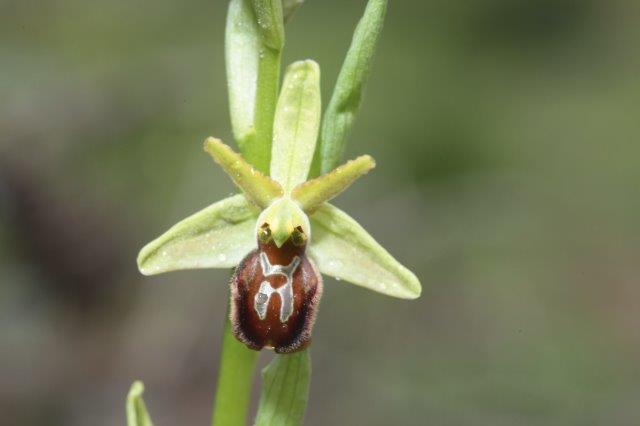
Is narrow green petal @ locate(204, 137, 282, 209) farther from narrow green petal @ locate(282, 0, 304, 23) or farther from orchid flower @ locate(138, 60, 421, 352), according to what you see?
narrow green petal @ locate(282, 0, 304, 23)

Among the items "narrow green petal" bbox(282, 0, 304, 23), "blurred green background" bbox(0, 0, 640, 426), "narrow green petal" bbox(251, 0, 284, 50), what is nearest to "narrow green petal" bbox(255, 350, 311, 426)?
"narrow green petal" bbox(251, 0, 284, 50)

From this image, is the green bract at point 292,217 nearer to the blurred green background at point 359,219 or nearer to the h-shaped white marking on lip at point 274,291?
the h-shaped white marking on lip at point 274,291

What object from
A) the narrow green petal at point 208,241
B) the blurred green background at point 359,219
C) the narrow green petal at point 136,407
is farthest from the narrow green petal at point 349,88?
the blurred green background at point 359,219

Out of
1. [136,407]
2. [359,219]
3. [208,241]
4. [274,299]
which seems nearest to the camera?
[274,299]

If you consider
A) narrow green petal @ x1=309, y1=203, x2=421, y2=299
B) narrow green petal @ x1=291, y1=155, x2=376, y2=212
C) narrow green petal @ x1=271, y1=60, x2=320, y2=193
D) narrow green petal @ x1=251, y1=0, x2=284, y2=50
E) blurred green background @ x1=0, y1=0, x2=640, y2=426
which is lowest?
blurred green background @ x1=0, y1=0, x2=640, y2=426

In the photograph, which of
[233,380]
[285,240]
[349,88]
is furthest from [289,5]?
[233,380]

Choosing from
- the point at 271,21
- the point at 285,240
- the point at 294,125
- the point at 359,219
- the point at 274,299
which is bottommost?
the point at 359,219

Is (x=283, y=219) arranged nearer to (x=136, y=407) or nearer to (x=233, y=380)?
(x=233, y=380)

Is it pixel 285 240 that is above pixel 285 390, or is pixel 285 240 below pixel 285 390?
above

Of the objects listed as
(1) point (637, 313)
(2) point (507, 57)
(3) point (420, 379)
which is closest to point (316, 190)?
(3) point (420, 379)
